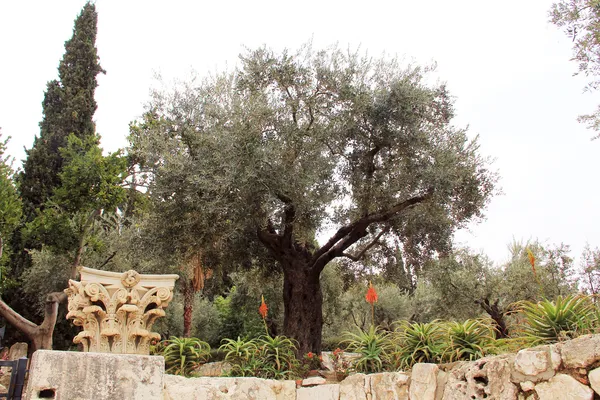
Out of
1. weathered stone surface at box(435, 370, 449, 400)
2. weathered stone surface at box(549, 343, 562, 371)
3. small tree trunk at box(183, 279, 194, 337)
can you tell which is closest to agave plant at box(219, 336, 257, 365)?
weathered stone surface at box(435, 370, 449, 400)

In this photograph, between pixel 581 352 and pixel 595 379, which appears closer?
pixel 595 379

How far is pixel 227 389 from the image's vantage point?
7609 millimetres

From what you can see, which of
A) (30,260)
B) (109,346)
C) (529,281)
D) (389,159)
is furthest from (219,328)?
(109,346)

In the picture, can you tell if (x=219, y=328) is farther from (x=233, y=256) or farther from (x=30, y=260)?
(x=233, y=256)

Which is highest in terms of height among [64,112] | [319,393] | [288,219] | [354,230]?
A: [64,112]

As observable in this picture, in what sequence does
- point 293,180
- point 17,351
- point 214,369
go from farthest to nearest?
1. point 17,351
2. point 293,180
3. point 214,369

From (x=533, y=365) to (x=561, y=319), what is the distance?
3.34 feet

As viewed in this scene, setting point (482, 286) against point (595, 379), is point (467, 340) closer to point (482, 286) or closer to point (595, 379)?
point (595, 379)

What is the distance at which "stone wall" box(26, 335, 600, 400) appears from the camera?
17.2ft

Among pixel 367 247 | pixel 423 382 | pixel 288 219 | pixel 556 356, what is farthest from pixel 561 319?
pixel 367 247

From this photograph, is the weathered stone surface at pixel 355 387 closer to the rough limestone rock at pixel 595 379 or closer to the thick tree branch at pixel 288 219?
the rough limestone rock at pixel 595 379

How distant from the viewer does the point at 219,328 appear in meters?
26.0

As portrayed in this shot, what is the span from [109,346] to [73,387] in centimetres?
96

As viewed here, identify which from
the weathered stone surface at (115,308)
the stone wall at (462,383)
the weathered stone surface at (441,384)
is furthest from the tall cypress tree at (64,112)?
the weathered stone surface at (441,384)
